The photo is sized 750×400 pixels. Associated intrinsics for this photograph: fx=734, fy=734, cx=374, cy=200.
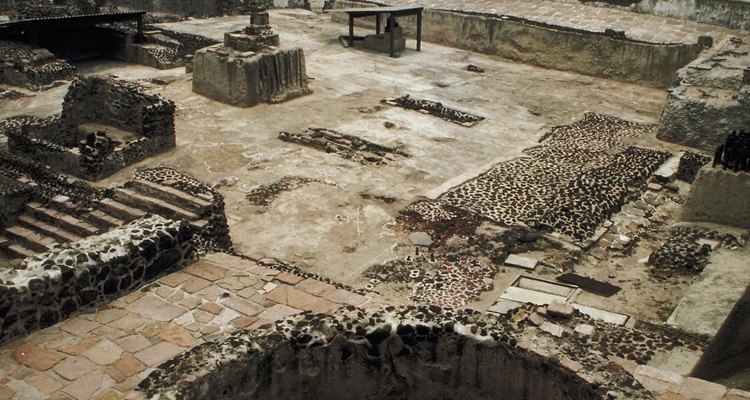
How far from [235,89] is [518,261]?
27.8ft

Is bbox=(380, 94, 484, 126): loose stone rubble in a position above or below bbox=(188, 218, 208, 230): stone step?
below

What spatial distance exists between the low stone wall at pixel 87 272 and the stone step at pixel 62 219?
2500 millimetres

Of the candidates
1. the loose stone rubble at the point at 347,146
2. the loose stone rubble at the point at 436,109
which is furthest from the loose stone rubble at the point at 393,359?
the loose stone rubble at the point at 436,109

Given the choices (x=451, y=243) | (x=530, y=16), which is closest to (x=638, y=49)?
(x=530, y=16)

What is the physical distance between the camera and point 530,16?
22.4 meters

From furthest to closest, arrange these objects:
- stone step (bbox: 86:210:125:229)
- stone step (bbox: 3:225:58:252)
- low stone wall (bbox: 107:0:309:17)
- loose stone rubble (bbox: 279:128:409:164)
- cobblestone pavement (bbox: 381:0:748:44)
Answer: low stone wall (bbox: 107:0:309:17), cobblestone pavement (bbox: 381:0:748:44), loose stone rubble (bbox: 279:128:409:164), stone step (bbox: 3:225:58:252), stone step (bbox: 86:210:125:229)

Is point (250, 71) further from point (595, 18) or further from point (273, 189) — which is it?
point (595, 18)

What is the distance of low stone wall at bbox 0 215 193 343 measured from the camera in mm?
6312

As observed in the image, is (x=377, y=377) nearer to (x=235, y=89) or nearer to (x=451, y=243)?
(x=451, y=243)

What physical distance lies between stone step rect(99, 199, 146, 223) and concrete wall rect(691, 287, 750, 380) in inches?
265

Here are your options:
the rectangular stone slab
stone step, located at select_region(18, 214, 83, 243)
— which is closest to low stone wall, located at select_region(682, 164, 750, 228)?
the rectangular stone slab

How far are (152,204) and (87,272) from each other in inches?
114

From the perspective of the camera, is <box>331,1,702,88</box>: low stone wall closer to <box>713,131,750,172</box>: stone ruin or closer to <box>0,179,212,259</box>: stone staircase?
<box>713,131,750,172</box>: stone ruin

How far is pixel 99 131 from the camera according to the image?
41.5ft
